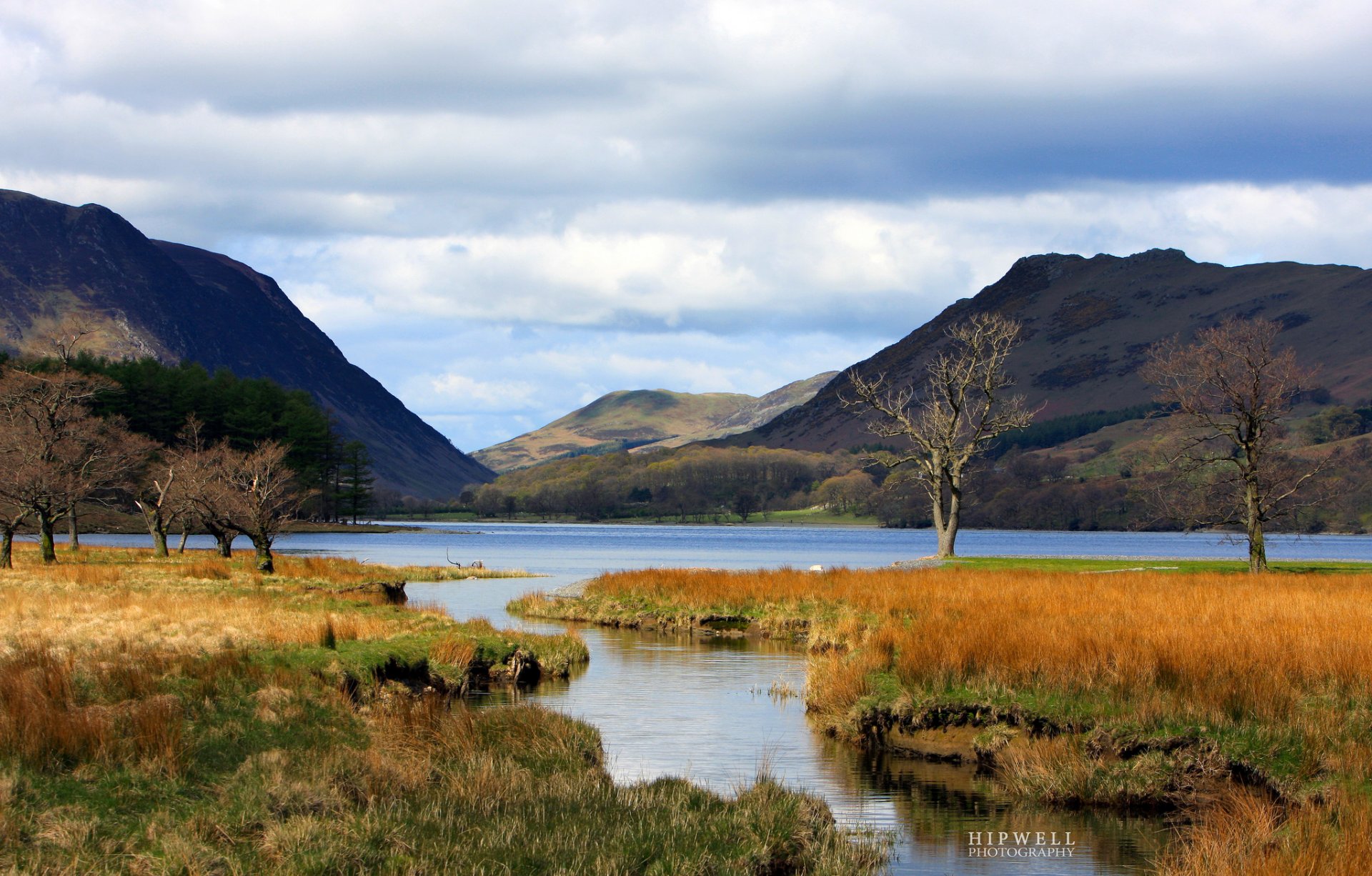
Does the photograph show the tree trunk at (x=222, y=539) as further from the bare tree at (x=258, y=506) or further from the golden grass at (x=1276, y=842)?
the golden grass at (x=1276, y=842)

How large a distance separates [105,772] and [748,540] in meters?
134

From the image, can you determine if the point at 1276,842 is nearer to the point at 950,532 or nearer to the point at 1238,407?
the point at 1238,407

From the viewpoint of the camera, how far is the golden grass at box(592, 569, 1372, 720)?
1559cm

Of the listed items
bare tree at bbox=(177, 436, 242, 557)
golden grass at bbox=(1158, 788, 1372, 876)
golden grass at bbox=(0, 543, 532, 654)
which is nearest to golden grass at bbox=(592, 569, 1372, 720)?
golden grass at bbox=(1158, 788, 1372, 876)

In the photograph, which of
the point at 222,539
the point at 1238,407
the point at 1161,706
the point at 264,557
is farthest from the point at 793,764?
the point at 222,539

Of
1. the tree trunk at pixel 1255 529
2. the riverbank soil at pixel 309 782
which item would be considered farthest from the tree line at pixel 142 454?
the tree trunk at pixel 1255 529

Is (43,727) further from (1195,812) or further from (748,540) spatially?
(748,540)

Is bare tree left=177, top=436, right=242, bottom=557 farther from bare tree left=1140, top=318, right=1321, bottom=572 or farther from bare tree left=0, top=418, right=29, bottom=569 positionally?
bare tree left=1140, top=318, right=1321, bottom=572

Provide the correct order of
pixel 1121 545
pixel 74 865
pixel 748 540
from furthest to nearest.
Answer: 1. pixel 748 540
2. pixel 1121 545
3. pixel 74 865

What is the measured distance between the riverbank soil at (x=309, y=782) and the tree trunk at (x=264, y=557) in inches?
934

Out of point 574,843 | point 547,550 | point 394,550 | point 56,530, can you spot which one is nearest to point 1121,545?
point 547,550

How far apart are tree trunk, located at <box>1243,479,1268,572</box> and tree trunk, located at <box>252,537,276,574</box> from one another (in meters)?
35.1

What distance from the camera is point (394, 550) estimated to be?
94125 mm

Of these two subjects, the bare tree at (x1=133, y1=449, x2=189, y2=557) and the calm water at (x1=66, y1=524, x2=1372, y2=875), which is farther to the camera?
the bare tree at (x1=133, y1=449, x2=189, y2=557)
